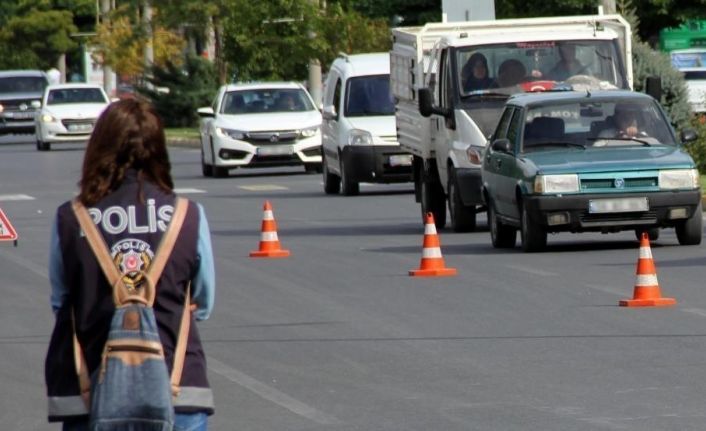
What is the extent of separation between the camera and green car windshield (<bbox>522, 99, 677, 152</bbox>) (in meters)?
18.5

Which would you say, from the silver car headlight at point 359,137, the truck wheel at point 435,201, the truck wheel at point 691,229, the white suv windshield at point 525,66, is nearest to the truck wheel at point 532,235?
the truck wheel at point 691,229

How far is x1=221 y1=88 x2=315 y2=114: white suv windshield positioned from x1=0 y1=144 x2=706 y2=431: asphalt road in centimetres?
1361

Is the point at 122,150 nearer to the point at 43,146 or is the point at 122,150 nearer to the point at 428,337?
the point at 428,337

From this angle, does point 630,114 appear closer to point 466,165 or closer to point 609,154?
point 609,154

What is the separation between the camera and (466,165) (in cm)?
2084

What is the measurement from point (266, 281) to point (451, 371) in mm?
5567

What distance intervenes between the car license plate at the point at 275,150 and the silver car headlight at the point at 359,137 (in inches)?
223

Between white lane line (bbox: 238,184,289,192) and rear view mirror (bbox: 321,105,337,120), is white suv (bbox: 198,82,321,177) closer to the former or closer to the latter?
white lane line (bbox: 238,184,289,192)

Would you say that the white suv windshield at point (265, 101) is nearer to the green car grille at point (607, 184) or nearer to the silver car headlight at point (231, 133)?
the silver car headlight at point (231, 133)

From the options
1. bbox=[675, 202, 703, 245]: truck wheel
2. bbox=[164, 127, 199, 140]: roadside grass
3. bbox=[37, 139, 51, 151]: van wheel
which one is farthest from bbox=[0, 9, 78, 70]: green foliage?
bbox=[675, 202, 703, 245]: truck wheel

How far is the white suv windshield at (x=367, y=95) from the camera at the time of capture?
94.7 feet

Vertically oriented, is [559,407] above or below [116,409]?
below

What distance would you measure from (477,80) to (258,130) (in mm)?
12546

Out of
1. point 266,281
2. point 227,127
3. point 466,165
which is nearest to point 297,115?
point 227,127
